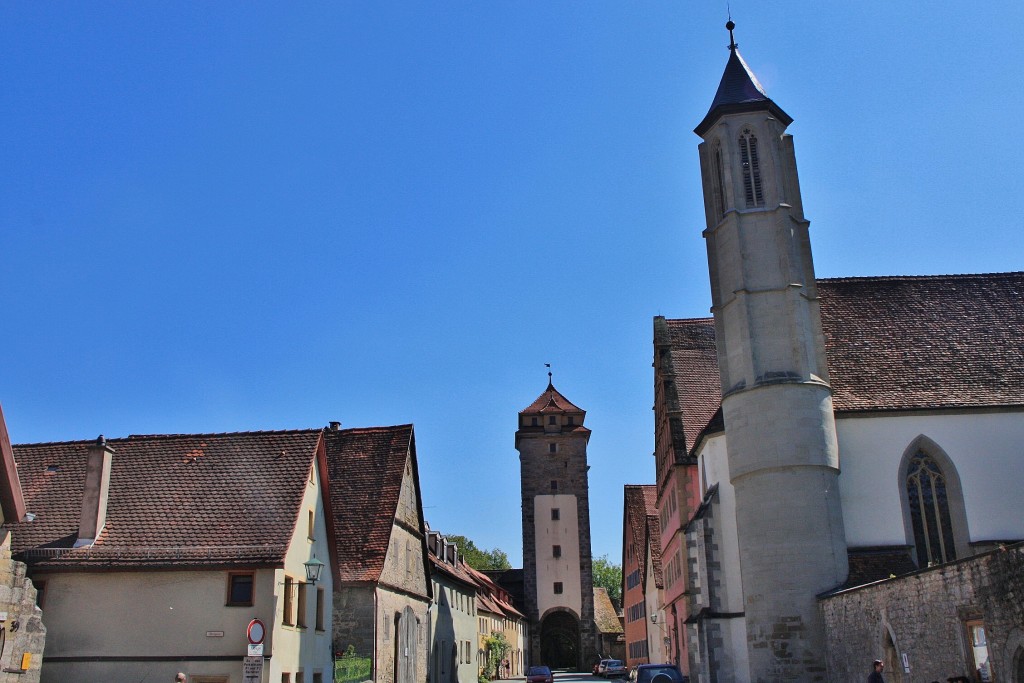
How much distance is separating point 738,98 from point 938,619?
18.8m

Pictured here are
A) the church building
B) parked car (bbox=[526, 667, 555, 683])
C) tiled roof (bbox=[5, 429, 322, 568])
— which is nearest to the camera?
tiled roof (bbox=[5, 429, 322, 568])

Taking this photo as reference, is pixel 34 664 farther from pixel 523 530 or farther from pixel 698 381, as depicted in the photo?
pixel 523 530

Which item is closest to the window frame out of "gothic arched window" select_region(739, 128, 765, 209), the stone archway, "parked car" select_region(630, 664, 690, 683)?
"parked car" select_region(630, 664, 690, 683)

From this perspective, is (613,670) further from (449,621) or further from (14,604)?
(14,604)

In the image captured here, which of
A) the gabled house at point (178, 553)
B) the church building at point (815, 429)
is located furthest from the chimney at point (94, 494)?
the church building at point (815, 429)

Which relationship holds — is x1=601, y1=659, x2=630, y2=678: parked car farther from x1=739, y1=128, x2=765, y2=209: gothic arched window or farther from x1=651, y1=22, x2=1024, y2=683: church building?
x1=739, y1=128, x2=765, y2=209: gothic arched window

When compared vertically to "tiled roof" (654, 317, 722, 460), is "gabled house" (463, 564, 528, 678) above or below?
below

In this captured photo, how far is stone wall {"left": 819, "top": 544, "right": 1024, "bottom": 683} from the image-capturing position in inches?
540

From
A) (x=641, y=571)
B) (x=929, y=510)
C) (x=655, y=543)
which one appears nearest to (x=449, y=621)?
(x=655, y=543)

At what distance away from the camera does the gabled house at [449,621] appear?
123ft

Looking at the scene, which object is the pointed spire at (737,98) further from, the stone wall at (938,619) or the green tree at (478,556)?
the green tree at (478,556)

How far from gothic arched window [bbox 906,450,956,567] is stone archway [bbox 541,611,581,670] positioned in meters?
47.6

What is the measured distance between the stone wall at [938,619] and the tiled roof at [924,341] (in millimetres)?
7925

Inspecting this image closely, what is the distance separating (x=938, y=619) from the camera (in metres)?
16.0
